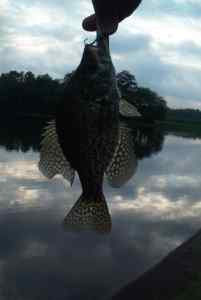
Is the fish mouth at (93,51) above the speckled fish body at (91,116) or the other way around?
above

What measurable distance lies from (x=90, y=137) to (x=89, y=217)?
610mm

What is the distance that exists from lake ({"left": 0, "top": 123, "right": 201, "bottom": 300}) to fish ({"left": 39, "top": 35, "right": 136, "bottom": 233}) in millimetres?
11606

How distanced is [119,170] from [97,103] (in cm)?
55

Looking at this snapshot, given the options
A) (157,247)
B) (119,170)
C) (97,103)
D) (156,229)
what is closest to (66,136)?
(97,103)

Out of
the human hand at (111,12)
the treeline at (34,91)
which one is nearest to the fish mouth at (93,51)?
the human hand at (111,12)

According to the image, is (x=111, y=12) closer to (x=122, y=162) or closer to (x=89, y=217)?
(x=122, y=162)

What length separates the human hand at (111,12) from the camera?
3193mm

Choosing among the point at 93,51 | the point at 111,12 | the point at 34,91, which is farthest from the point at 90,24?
the point at 34,91

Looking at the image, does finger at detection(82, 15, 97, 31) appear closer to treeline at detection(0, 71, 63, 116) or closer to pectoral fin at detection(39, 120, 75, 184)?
pectoral fin at detection(39, 120, 75, 184)

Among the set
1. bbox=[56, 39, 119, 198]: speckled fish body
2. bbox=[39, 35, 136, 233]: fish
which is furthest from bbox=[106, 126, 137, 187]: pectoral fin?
bbox=[56, 39, 119, 198]: speckled fish body

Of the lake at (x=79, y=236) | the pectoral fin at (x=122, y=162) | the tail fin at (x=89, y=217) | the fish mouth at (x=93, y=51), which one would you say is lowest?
the lake at (x=79, y=236)

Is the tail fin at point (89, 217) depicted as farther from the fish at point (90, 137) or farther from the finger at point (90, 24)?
the finger at point (90, 24)

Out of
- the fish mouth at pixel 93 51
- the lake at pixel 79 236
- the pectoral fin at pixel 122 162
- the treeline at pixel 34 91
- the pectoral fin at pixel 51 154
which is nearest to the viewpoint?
the fish mouth at pixel 93 51

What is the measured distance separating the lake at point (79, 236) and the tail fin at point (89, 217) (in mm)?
11550
